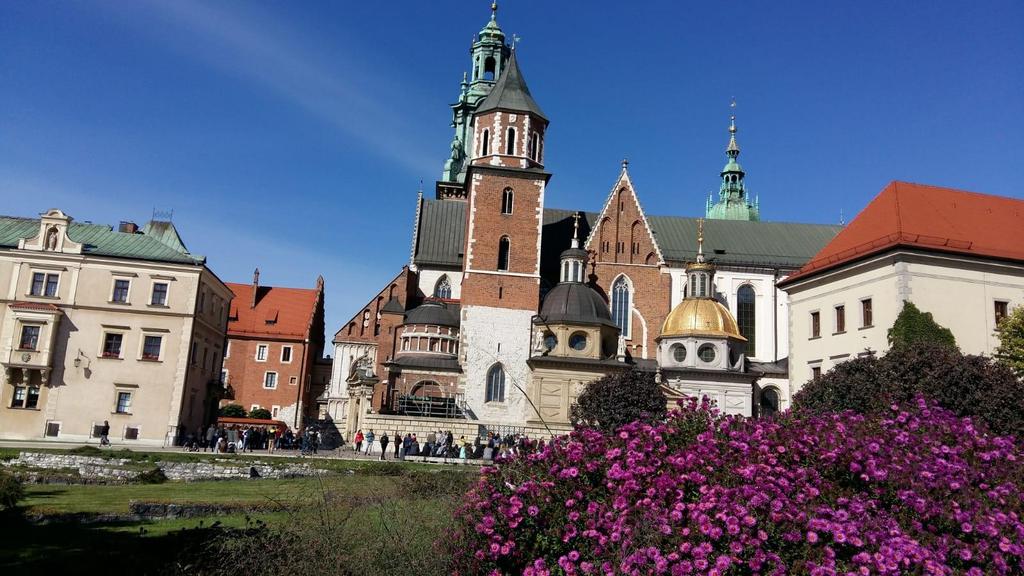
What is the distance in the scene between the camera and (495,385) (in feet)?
135

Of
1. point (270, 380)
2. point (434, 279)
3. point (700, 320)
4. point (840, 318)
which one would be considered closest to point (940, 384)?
point (840, 318)

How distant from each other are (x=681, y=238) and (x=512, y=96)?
15.1 m

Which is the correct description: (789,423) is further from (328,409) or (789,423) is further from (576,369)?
(328,409)

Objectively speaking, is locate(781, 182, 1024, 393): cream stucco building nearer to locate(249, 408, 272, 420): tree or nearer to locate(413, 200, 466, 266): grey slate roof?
locate(413, 200, 466, 266): grey slate roof

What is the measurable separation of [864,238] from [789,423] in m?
25.4

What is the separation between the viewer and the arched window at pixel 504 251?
42906 mm

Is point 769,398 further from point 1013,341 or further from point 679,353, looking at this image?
point 1013,341

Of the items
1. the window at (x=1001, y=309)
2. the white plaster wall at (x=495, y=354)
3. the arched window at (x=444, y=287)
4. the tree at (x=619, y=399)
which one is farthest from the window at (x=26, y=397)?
the window at (x=1001, y=309)

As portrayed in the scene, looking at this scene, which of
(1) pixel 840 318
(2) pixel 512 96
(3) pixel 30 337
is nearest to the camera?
(1) pixel 840 318

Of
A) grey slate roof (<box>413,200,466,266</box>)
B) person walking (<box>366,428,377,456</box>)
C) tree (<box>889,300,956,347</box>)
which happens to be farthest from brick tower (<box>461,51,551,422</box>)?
tree (<box>889,300,956,347</box>)

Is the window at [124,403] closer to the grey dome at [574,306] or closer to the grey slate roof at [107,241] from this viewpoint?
the grey slate roof at [107,241]

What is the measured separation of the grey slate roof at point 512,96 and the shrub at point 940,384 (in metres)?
26.0

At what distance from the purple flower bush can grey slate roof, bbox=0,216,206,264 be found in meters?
33.8

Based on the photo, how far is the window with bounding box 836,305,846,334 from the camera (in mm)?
30938
